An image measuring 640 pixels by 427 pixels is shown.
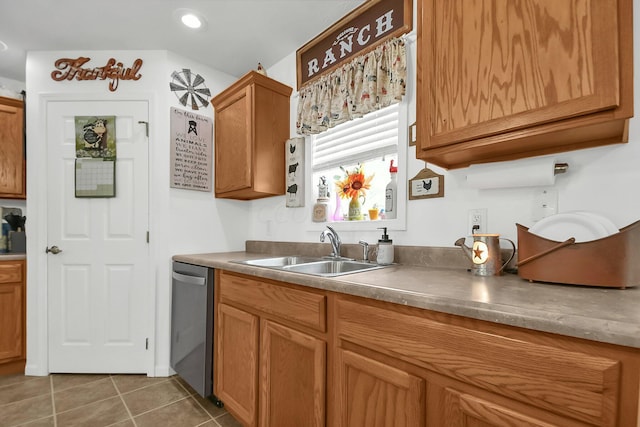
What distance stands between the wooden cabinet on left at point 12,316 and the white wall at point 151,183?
3.4 inches

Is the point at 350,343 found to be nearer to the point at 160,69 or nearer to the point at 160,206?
the point at 160,206

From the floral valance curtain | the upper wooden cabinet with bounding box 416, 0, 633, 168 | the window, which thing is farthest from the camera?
the window

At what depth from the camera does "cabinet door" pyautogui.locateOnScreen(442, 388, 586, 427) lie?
68 centimetres

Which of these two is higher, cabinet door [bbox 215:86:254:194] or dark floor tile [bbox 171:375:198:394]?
cabinet door [bbox 215:86:254:194]

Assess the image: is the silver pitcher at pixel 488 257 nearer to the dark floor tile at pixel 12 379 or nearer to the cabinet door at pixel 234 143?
the cabinet door at pixel 234 143

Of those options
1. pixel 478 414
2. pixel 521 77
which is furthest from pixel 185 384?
pixel 521 77

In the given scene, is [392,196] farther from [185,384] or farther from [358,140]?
[185,384]

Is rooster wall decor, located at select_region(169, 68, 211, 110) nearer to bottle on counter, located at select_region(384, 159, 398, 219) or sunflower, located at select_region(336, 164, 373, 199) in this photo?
sunflower, located at select_region(336, 164, 373, 199)

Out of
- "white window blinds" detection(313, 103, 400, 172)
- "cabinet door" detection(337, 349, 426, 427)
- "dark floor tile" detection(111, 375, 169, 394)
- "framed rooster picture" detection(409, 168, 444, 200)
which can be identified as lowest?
"dark floor tile" detection(111, 375, 169, 394)

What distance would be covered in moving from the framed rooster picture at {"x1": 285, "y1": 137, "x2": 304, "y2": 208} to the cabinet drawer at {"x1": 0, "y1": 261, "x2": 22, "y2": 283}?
213cm

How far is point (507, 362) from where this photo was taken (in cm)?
70

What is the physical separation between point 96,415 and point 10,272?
139 centimetres

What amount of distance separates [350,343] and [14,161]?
322cm

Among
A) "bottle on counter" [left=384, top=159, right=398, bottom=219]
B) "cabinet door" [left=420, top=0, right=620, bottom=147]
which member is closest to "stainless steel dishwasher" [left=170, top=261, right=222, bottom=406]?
"bottle on counter" [left=384, top=159, right=398, bottom=219]
